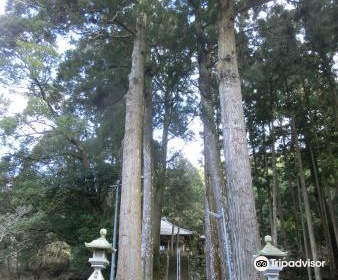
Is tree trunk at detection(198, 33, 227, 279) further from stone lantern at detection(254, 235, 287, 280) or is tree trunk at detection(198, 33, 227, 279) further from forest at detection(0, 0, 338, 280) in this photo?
stone lantern at detection(254, 235, 287, 280)

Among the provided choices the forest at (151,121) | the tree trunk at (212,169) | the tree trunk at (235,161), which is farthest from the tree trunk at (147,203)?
the tree trunk at (235,161)

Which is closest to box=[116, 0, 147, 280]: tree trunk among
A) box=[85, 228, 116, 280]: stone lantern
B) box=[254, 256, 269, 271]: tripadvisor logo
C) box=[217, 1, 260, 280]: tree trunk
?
box=[217, 1, 260, 280]: tree trunk

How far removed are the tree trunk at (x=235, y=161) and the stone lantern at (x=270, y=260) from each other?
0.76m

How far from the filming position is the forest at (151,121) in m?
5.96

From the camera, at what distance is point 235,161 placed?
183 inches

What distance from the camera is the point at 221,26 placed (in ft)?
18.7

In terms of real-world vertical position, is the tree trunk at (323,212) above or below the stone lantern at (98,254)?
above

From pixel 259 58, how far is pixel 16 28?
7.32m

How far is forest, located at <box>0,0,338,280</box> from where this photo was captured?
596cm

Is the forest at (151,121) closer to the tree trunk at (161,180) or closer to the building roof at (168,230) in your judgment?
the tree trunk at (161,180)

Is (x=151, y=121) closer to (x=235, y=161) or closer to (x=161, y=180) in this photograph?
(x=161, y=180)

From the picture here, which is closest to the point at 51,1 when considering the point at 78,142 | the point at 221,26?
the point at 221,26

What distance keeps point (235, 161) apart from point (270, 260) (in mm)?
1640

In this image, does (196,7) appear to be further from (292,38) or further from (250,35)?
(292,38)
